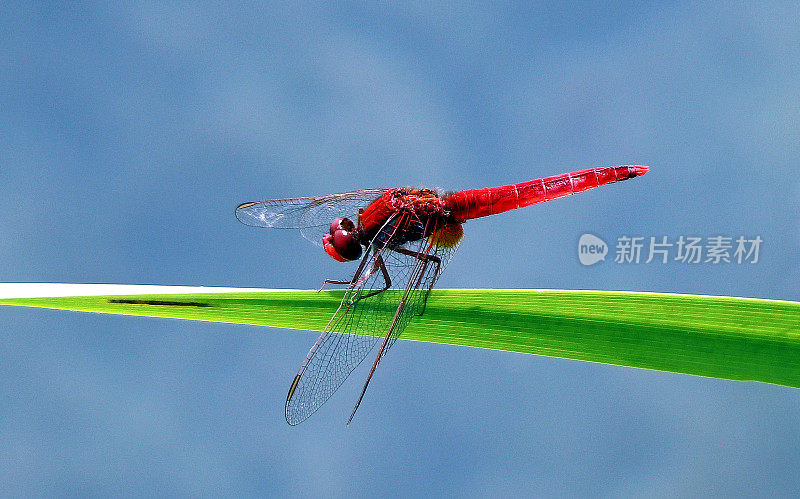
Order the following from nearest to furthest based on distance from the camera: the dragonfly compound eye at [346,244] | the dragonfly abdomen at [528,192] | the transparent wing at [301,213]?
the dragonfly compound eye at [346,244] < the dragonfly abdomen at [528,192] < the transparent wing at [301,213]

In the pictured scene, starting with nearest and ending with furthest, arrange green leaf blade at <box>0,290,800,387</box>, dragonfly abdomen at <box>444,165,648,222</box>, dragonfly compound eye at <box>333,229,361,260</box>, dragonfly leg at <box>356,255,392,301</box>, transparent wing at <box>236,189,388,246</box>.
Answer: green leaf blade at <box>0,290,800,387</box> < dragonfly leg at <box>356,255,392,301</box> < dragonfly compound eye at <box>333,229,361,260</box> < dragonfly abdomen at <box>444,165,648,222</box> < transparent wing at <box>236,189,388,246</box>

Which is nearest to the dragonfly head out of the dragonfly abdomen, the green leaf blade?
the dragonfly abdomen

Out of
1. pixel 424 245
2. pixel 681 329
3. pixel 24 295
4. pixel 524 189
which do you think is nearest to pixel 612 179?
pixel 524 189

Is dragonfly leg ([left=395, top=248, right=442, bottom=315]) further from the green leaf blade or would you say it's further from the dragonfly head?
the green leaf blade

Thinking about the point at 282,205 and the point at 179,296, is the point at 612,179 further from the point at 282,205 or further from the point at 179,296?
the point at 179,296

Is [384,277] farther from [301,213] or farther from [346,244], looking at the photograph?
[301,213]

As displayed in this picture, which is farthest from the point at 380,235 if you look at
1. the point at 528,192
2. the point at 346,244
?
the point at 528,192

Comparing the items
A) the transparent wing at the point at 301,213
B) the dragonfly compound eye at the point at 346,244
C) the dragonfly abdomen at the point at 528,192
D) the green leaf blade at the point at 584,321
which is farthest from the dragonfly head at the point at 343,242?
the green leaf blade at the point at 584,321

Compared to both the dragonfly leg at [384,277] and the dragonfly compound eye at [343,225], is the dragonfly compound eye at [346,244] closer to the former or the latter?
the dragonfly compound eye at [343,225]
